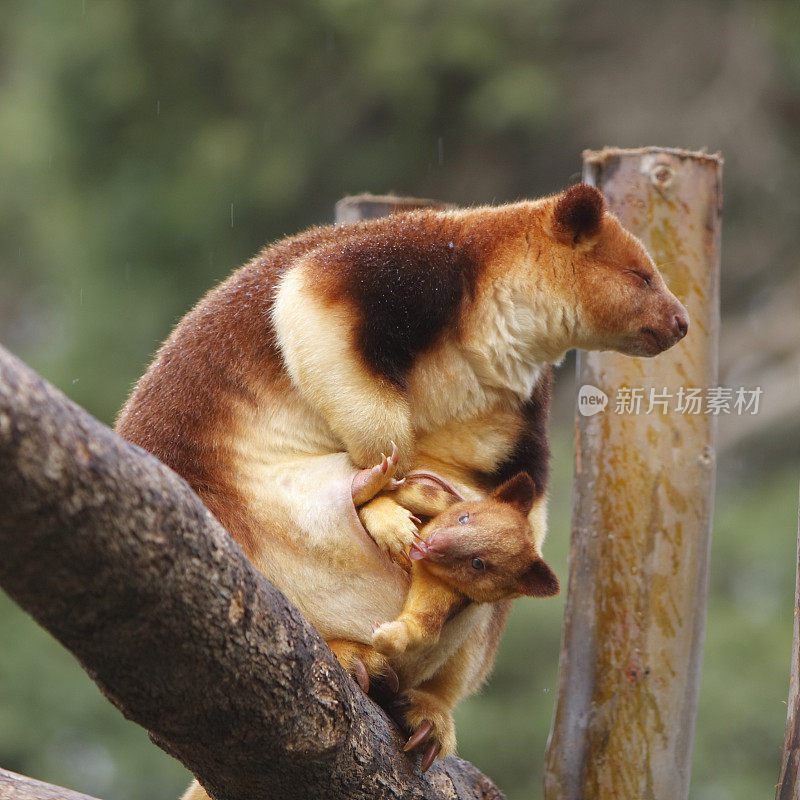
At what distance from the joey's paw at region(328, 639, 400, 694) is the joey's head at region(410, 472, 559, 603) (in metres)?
A: 0.22

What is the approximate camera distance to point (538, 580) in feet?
7.82

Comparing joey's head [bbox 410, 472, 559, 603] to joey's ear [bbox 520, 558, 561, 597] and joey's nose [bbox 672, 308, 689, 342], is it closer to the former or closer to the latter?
joey's ear [bbox 520, 558, 561, 597]

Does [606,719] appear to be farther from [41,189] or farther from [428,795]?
[41,189]

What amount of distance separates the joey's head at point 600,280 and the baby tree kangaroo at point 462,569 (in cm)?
53

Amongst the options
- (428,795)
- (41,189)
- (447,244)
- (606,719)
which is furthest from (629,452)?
(41,189)

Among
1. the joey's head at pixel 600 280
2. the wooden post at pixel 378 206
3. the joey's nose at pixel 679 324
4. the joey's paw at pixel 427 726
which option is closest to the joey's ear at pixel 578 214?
→ the joey's head at pixel 600 280

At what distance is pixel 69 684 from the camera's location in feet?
23.4

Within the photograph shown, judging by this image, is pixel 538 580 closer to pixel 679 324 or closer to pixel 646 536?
pixel 679 324

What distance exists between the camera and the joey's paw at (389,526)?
2.32 metres

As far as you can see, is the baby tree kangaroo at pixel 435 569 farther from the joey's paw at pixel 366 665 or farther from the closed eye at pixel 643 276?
the closed eye at pixel 643 276

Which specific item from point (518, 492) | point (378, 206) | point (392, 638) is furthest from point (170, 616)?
point (378, 206)

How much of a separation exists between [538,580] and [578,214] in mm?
870

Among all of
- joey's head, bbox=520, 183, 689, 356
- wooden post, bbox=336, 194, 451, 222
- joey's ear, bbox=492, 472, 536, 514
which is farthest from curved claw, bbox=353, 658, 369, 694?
wooden post, bbox=336, 194, 451, 222

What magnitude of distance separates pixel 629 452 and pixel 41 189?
→ 21.7ft
